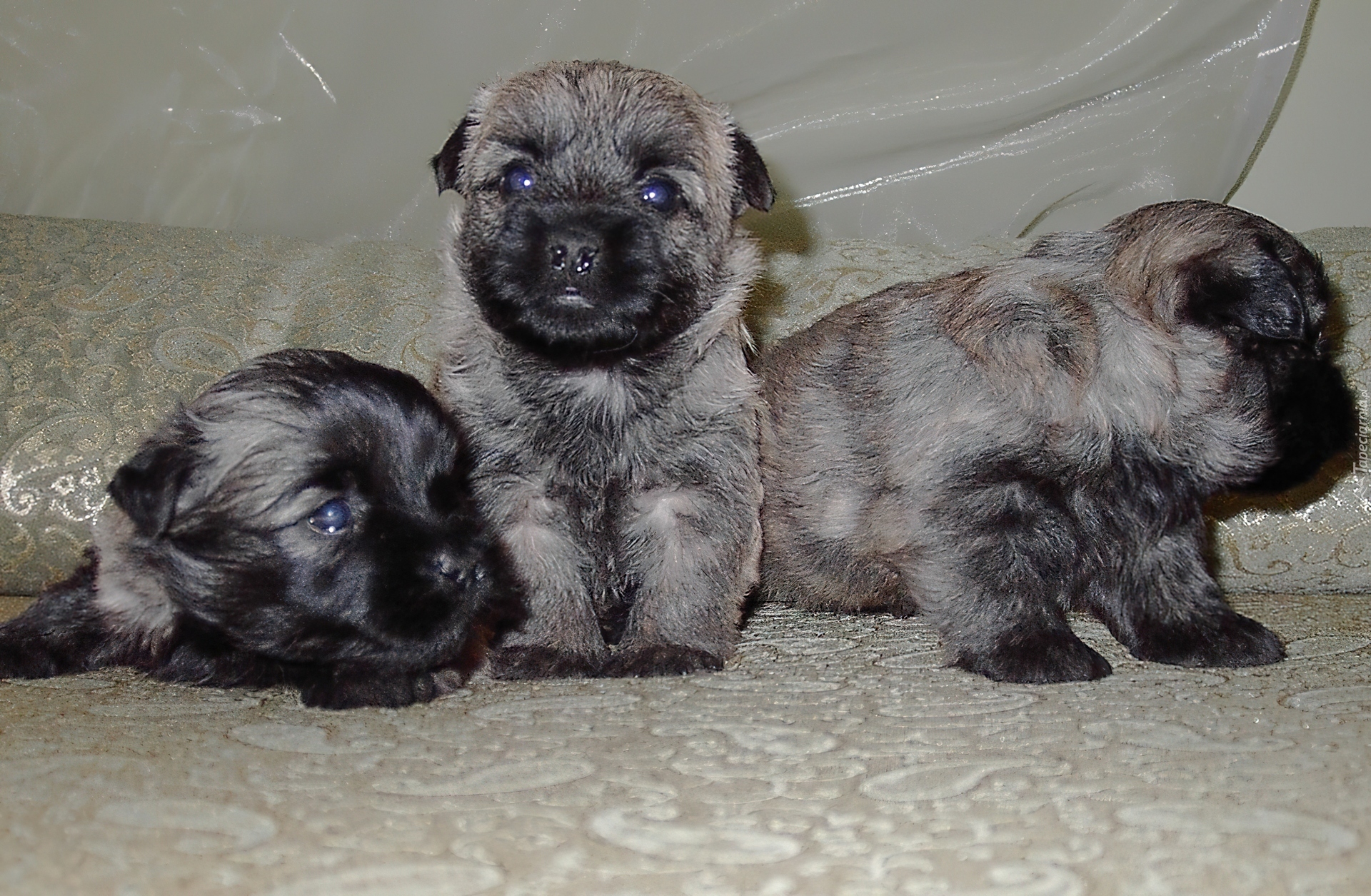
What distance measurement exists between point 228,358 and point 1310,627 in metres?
3.13

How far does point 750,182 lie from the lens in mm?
2895

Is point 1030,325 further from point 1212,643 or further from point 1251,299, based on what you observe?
point 1212,643

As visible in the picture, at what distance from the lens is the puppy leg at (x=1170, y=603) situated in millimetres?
2703

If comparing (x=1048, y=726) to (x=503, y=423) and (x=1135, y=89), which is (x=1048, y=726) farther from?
(x=1135, y=89)

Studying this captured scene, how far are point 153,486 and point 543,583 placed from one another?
2.67 ft

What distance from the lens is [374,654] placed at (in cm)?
227

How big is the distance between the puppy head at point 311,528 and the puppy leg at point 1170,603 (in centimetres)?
150

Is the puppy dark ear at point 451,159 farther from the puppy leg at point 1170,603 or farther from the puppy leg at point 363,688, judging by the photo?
the puppy leg at point 1170,603

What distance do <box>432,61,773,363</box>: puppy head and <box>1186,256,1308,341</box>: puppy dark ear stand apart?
3.30ft

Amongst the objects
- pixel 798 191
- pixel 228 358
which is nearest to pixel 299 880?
pixel 228 358

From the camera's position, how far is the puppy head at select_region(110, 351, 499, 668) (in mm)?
2264

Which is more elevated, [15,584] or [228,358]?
[228,358]

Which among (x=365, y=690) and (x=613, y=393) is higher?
(x=613, y=393)

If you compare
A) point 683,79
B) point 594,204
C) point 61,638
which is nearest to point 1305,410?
point 594,204
